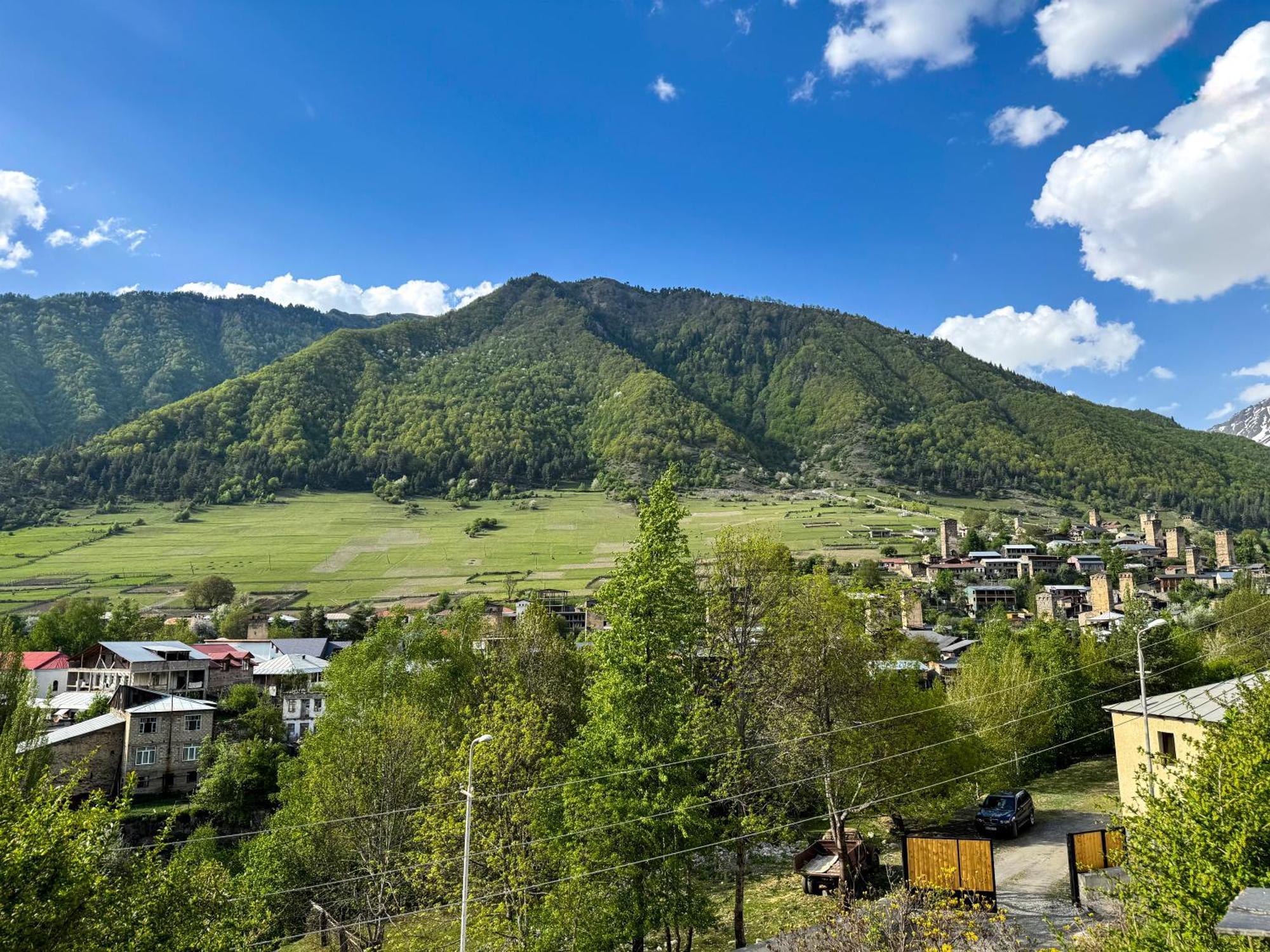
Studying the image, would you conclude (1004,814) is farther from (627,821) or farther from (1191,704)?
(627,821)

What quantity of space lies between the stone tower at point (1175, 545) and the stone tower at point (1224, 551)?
5.68m

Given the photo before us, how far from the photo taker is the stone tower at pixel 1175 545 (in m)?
151

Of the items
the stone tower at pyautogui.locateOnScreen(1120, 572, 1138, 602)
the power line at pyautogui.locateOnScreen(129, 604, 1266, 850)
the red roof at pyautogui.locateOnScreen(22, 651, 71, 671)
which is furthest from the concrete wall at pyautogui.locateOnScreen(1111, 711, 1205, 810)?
the stone tower at pyautogui.locateOnScreen(1120, 572, 1138, 602)

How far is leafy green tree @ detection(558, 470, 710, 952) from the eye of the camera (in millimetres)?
18172

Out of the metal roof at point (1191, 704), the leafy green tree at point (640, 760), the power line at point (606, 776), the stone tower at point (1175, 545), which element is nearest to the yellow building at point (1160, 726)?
the metal roof at point (1191, 704)

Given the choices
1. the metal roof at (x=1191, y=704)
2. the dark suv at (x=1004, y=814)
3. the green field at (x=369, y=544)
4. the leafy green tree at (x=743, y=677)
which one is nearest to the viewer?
the leafy green tree at (x=743, y=677)

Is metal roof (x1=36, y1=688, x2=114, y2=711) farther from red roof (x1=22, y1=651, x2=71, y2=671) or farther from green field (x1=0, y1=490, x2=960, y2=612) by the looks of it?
green field (x1=0, y1=490, x2=960, y2=612)

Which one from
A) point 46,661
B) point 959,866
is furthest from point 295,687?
point 959,866

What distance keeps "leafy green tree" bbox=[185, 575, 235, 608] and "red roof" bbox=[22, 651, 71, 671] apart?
41.6 m

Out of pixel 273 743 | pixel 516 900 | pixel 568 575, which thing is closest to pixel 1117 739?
pixel 516 900

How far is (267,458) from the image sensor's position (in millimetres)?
189125

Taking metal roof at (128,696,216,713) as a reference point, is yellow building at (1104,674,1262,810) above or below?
above

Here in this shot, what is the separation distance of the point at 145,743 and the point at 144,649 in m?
16.2

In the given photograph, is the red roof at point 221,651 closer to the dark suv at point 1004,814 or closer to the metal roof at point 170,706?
the metal roof at point 170,706
